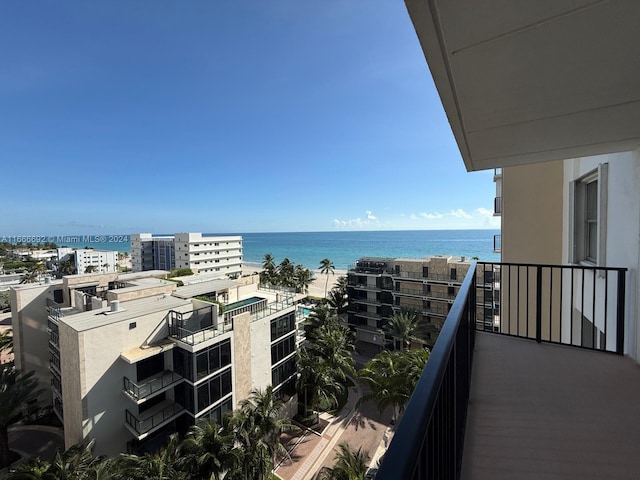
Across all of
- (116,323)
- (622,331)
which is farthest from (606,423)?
(116,323)

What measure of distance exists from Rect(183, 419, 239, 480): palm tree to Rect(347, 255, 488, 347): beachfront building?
659 inches

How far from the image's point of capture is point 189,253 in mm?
49312

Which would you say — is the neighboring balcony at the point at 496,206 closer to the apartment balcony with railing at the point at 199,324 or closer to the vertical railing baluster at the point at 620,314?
the vertical railing baluster at the point at 620,314

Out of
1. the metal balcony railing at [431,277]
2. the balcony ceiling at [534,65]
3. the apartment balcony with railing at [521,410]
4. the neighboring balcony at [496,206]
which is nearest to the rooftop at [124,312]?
the apartment balcony with railing at [521,410]

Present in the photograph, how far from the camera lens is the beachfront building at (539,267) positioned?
3.90 feet

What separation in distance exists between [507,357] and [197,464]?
8.67m

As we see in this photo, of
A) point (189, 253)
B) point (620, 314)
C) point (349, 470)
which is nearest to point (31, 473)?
point (349, 470)

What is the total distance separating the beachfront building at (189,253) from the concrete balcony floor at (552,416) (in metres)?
47.2

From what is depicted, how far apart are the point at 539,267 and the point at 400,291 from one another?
21.6 meters

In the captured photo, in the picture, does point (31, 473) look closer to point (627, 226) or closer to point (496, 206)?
point (627, 226)

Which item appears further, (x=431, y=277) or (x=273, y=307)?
(x=431, y=277)

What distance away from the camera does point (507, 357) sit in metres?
3.33

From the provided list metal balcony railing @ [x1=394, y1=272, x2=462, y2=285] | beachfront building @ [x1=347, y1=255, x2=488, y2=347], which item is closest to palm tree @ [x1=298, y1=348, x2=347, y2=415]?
beachfront building @ [x1=347, y1=255, x2=488, y2=347]

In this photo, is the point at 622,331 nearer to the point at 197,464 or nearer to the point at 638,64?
the point at 638,64
